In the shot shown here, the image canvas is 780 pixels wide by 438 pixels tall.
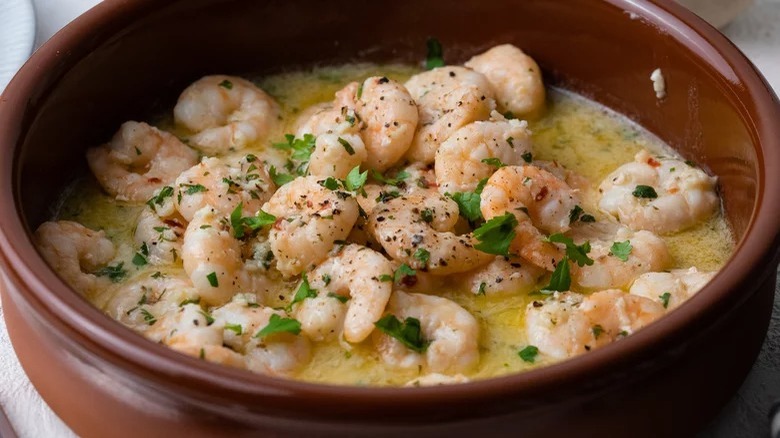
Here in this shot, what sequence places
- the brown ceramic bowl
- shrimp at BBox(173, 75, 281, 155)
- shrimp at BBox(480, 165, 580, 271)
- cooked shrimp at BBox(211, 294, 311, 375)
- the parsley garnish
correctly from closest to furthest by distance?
1. the brown ceramic bowl
2. cooked shrimp at BBox(211, 294, 311, 375)
3. the parsley garnish
4. shrimp at BBox(480, 165, 580, 271)
5. shrimp at BBox(173, 75, 281, 155)

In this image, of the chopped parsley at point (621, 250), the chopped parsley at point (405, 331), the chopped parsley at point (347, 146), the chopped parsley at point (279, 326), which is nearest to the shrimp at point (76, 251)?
the chopped parsley at point (279, 326)

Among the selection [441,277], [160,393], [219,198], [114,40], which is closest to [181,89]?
[114,40]

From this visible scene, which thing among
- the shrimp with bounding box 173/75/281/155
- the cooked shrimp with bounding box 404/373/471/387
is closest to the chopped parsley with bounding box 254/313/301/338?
the cooked shrimp with bounding box 404/373/471/387

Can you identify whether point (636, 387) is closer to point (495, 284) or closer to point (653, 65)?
point (495, 284)

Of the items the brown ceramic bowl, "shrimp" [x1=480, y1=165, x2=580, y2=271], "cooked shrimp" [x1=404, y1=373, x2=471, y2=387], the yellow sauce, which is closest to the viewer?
the brown ceramic bowl

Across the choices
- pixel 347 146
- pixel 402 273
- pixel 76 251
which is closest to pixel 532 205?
pixel 402 273

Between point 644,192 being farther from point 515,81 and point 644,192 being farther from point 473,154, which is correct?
point 515,81

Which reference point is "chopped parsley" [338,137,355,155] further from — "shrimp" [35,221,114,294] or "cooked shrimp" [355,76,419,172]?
"shrimp" [35,221,114,294]
